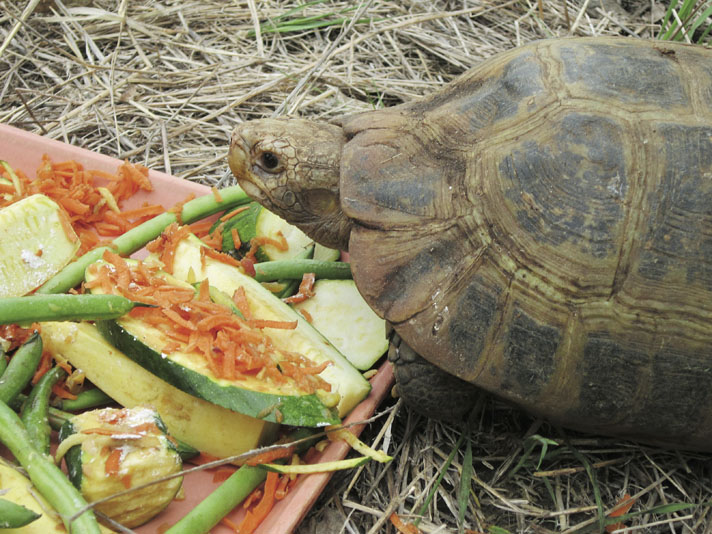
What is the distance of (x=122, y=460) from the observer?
6.13 ft

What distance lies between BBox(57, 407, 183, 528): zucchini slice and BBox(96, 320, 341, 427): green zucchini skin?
148mm

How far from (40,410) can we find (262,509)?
2.38 ft

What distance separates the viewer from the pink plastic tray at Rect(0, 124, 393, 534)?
204 cm

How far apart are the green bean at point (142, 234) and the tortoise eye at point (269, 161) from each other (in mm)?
439

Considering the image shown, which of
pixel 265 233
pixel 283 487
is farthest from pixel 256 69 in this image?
pixel 283 487

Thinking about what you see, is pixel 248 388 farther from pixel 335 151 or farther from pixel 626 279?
pixel 626 279

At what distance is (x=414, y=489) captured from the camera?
2.31 m

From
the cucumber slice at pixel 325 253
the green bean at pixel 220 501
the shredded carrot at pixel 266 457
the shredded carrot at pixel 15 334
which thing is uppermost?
the shredded carrot at pixel 15 334

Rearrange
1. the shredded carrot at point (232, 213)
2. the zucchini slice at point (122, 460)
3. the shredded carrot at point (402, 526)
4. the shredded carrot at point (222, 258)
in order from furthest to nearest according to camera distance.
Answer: the shredded carrot at point (232, 213) < the shredded carrot at point (222, 258) < the shredded carrot at point (402, 526) < the zucchini slice at point (122, 460)

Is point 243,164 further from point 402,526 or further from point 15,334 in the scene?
point 402,526

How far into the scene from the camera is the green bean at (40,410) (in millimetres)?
2031

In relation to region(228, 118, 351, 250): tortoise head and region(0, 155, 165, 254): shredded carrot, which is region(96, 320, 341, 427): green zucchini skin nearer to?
region(228, 118, 351, 250): tortoise head

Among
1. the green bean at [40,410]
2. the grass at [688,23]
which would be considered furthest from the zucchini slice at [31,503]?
the grass at [688,23]

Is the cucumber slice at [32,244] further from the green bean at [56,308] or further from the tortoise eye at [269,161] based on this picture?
the tortoise eye at [269,161]
